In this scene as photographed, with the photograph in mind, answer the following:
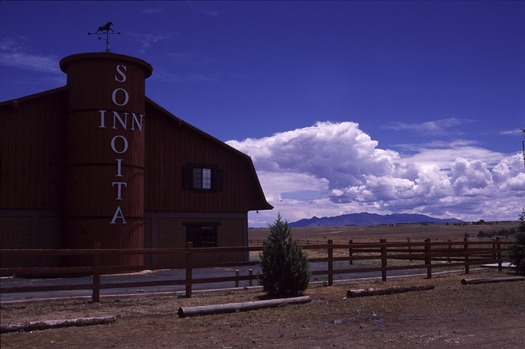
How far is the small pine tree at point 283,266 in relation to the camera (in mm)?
14484

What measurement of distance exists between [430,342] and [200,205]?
72.3ft

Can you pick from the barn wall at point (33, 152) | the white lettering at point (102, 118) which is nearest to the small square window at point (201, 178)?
the white lettering at point (102, 118)

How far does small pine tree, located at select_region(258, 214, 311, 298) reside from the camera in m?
14.5

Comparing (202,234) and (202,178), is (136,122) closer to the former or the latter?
(202,178)

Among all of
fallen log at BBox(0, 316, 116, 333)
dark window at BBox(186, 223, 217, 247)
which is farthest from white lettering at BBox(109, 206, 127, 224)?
fallen log at BBox(0, 316, 116, 333)

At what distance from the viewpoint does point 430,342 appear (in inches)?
350

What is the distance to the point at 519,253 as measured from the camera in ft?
69.5

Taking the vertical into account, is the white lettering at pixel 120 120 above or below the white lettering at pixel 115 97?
below

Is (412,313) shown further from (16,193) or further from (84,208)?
(16,193)

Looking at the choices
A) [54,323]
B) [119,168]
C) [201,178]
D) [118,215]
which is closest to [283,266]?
[54,323]

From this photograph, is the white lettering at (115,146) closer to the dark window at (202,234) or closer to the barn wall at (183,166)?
the barn wall at (183,166)

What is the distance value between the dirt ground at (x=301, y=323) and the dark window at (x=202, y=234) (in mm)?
14438

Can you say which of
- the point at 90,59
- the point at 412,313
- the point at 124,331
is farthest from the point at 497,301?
the point at 90,59

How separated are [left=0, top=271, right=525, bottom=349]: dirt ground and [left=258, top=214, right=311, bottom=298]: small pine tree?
56 cm
